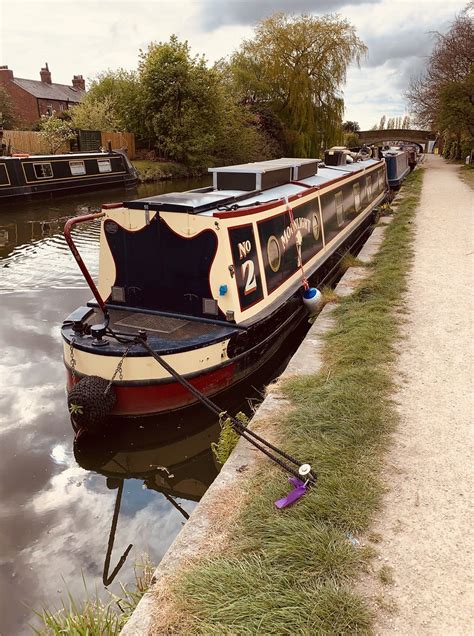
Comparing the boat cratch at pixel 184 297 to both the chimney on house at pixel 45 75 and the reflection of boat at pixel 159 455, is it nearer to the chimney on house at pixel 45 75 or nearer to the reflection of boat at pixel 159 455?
the reflection of boat at pixel 159 455

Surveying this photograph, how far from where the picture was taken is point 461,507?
2791 mm

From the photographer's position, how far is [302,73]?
90.3ft

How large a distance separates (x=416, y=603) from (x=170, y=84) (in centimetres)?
2719

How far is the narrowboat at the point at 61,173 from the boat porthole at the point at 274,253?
13646mm

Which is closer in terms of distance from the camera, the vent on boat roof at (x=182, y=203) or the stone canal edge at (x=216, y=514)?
the stone canal edge at (x=216, y=514)

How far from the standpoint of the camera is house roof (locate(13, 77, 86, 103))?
3722 centimetres

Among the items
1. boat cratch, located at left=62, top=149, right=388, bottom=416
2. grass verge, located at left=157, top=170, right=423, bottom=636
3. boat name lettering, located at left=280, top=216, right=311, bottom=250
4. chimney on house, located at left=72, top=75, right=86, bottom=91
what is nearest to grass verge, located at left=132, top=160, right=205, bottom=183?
boat name lettering, located at left=280, top=216, right=311, bottom=250

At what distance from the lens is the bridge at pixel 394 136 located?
50.4m

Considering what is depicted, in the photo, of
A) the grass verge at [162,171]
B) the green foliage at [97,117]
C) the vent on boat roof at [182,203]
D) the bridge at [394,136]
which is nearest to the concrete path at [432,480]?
the vent on boat roof at [182,203]

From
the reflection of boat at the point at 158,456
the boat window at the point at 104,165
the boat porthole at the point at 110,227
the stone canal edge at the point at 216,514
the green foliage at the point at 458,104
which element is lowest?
the reflection of boat at the point at 158,456

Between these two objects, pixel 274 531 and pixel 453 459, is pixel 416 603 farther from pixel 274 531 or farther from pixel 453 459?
pixel 453 459

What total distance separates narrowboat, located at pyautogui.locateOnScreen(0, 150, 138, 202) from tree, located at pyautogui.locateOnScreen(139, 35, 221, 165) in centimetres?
533

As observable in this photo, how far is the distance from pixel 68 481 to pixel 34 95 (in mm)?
39540

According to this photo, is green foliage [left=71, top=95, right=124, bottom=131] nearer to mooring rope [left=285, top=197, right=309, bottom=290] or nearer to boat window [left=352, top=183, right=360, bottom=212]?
boat window [left=352, top=183, right=360, bottom=212]
